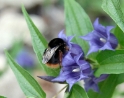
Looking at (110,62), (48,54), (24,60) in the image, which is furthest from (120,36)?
(24,60)

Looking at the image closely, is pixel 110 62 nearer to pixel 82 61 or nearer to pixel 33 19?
pixel 82 61

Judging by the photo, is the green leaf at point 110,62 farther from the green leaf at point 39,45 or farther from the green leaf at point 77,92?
the green leaf at point 39,45

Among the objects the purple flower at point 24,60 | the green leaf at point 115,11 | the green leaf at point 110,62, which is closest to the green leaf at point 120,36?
the green leaf at point 110,62

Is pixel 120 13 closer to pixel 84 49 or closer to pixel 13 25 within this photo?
pixel 84 49

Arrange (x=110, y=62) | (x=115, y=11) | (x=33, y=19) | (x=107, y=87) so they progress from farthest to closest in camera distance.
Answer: (x=33, y=19)
(x=107, y=87)
(x=110, y=62)
(x=115, y=11)

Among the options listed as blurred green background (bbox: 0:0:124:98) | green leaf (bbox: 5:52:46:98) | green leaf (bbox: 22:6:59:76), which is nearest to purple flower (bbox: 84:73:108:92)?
green leaf (bbox: 22:6:59:76)

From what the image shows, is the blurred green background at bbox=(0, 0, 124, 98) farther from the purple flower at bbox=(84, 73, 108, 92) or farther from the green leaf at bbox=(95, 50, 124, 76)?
the green leaf at bbox=(95, 50, 124, 76)
